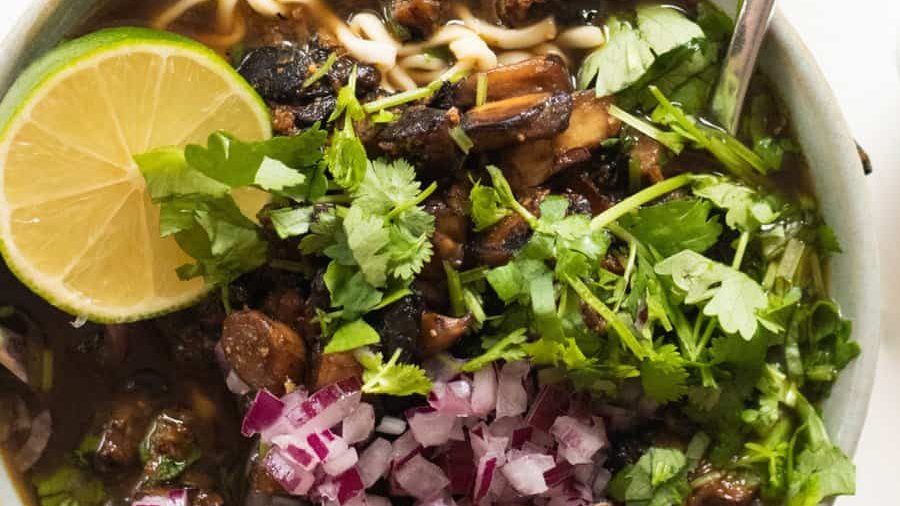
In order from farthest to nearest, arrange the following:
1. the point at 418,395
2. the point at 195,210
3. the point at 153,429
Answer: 1. the point at 153,429
2. the point at 418,395
3. the point at 195,210

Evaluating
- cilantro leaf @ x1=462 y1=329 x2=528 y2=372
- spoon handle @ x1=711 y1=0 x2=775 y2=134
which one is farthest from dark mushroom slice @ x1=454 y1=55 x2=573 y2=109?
cilantro leaf @ x1=462 y1=329 x2=528 y2=372

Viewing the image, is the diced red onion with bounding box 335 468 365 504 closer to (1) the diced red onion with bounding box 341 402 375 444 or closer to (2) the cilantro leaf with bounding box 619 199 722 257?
(1) the diced red onion with bounding box 341 402 375 444

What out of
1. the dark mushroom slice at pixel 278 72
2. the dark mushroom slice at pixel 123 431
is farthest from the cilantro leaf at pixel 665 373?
the dark mushroom slice at pixel 123 431

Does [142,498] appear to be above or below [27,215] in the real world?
below

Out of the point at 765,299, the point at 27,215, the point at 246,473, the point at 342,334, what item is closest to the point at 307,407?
the point at 342,334

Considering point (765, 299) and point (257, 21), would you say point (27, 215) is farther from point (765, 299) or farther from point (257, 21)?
point (765, 299)

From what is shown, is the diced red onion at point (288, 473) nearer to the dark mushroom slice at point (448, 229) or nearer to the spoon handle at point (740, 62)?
the dark mushroom slice at point (448, 229)
